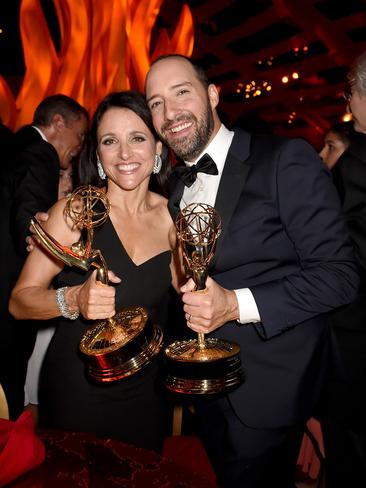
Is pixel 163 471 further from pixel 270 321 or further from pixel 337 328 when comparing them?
pixel 337 328

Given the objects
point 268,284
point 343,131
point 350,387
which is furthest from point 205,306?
point 343,131

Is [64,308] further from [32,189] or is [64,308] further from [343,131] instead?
[343,131]

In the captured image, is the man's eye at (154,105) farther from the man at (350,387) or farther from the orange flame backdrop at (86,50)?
the orange flame backdrop at (86,50)

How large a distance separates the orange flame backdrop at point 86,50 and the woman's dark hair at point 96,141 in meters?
2.83

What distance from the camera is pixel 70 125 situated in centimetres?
358

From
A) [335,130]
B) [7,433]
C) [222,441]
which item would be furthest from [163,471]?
[335,130]

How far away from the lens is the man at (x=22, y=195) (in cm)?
292

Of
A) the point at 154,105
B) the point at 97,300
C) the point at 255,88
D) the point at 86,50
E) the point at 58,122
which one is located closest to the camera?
the point at 97,300

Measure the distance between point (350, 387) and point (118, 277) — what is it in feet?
4.47

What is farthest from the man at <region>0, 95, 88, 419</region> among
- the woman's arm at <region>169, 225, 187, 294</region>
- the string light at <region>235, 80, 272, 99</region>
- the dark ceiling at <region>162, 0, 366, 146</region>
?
the string light at <region>235, 80, 272, 99</region>

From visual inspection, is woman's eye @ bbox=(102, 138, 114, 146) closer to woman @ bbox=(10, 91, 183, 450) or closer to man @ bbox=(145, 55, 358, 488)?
woman @ bbox=(10, 91, 183, 450)

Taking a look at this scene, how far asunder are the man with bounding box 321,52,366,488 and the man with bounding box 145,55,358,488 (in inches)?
21.2

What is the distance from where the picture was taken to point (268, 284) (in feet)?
5.33

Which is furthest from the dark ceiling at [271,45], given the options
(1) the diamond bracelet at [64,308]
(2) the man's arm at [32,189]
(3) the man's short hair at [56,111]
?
(1) the diamond bracelet at [64,308]
